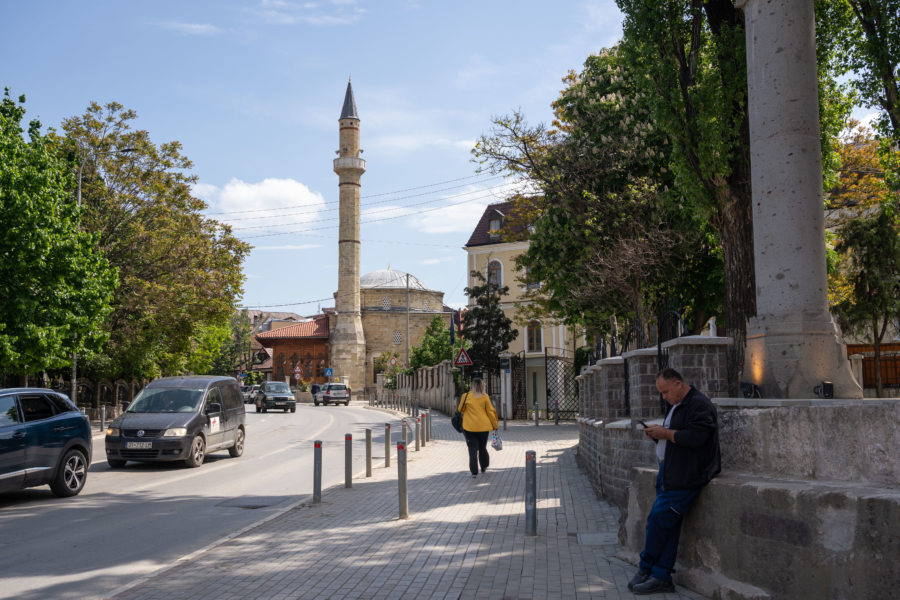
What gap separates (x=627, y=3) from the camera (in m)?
12.1

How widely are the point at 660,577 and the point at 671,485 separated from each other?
676mm

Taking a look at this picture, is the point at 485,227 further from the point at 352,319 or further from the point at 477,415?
the point at 477,415

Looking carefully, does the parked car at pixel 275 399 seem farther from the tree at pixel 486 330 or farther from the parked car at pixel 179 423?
A: the parked car at pixel 179 423

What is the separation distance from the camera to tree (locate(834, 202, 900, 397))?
1032 inches

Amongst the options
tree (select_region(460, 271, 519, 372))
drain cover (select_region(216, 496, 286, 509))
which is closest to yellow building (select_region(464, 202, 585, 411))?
tree (select_region(460, 271, 519, 372))

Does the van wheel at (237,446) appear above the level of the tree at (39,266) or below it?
below

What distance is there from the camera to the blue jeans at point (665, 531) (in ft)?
19.9

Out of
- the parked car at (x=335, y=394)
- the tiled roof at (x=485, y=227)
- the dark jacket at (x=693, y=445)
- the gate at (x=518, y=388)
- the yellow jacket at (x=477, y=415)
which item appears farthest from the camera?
the parked car at (x=335, y=394)

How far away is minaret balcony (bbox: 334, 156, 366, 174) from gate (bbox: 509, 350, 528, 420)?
47.2 meters

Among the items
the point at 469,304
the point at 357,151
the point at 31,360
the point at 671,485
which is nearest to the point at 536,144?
the point at 31,360

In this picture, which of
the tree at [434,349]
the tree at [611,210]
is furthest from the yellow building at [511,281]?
the tree at [611,210]

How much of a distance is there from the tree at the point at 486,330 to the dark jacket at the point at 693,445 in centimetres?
3473

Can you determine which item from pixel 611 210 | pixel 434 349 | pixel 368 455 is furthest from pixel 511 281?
pixel 368 455

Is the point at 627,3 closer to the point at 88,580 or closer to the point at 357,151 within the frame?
the point at 88,580
